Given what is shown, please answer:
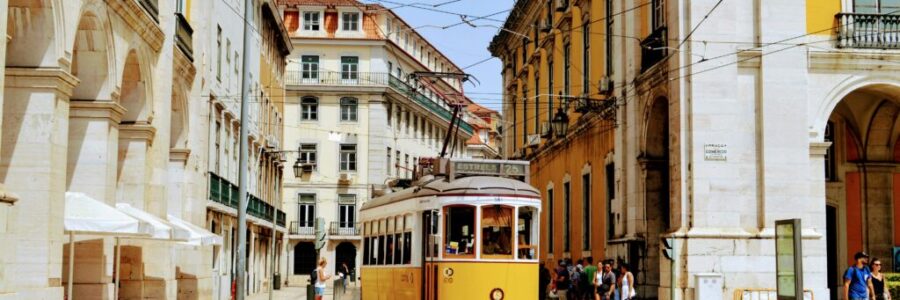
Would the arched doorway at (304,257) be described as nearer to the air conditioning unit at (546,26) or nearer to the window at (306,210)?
the window at (306,210)

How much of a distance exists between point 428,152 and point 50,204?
207ft

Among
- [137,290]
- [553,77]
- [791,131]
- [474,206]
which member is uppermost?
[553,77]

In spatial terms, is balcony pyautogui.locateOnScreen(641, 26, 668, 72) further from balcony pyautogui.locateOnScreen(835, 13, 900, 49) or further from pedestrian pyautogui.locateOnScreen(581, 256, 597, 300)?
pedestrian pyautogui.locateOnScreen(581, 256, 597, 300)

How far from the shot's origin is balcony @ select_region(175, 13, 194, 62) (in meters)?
26.1

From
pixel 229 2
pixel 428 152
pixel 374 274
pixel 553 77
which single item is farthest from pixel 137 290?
pixel 428 152

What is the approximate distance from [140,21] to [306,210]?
159ft

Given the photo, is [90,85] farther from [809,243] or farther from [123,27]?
[809,243]

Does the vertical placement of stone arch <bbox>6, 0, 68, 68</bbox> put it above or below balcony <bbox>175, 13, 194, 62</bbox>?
below

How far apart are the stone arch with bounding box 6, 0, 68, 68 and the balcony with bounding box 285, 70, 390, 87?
5361 cm

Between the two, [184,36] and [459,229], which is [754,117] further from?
[184,36]

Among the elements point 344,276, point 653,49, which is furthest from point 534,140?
point 653,49

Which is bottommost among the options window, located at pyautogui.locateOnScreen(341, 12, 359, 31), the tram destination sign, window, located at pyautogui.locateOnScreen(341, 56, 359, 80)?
the tram destination sign

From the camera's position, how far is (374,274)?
78.7ft

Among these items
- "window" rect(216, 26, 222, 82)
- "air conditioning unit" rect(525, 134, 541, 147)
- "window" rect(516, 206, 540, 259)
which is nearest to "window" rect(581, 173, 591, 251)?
"air conditioning unit" rect(525, 134, 541, 147)
